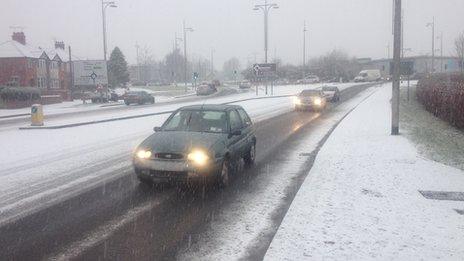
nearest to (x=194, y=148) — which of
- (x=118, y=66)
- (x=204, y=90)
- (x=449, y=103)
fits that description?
(x=449, y=103)

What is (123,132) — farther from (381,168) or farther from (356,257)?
(356,257)

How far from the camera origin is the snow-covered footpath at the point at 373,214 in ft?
19.6

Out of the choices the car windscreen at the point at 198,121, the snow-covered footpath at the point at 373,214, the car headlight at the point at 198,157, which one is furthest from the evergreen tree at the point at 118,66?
the car headlight at the point at 198,157

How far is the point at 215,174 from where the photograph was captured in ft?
30.1

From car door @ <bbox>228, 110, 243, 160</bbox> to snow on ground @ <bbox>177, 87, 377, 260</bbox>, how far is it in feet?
2.31

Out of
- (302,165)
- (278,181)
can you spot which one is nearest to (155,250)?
(278,181)

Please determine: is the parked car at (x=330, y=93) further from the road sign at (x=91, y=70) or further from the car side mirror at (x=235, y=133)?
the car side mirror at (x=235, y=133)

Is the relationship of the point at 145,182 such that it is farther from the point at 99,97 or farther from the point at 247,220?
the point at 99,97

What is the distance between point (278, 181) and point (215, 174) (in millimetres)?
→ 1704

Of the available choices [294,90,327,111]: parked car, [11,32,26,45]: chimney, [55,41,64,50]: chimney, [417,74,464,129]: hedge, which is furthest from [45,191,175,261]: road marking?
[55,41,64,50]: chimney

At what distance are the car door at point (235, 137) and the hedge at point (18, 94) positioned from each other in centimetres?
3933

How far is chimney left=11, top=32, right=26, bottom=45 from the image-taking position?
217 ft

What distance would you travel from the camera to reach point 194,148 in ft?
29.5

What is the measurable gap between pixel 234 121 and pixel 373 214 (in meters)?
4.27
